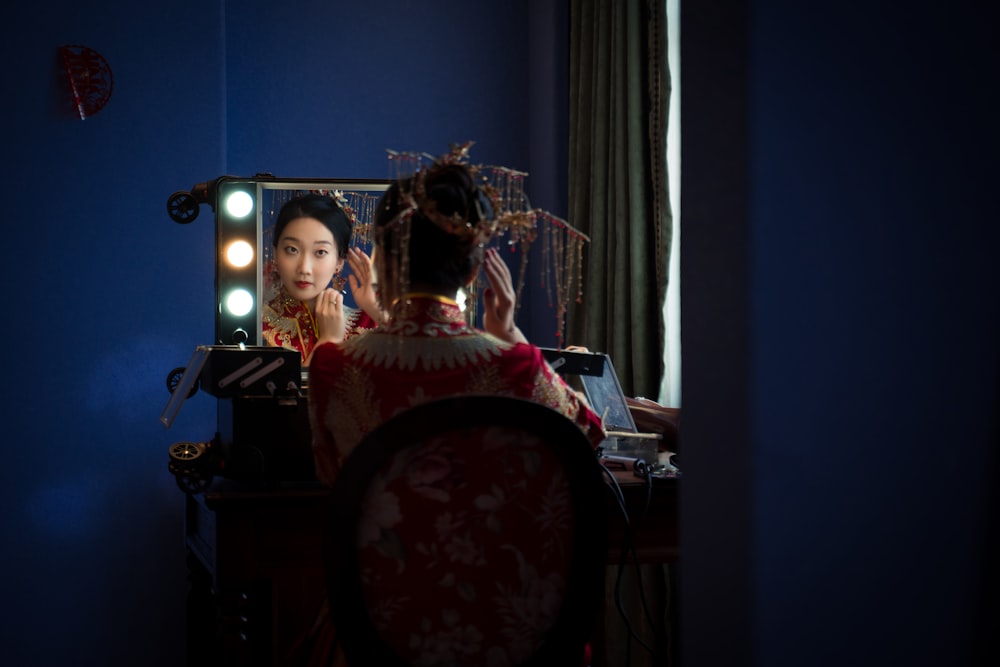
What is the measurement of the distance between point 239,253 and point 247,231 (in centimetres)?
5

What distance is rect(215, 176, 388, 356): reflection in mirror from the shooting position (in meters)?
1.85

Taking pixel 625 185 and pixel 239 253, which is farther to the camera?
pixel 625 185

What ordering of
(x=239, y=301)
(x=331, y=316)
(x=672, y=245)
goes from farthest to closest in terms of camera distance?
(x=672, y=245) → (x=239, y=301) → (x=331, y=316)

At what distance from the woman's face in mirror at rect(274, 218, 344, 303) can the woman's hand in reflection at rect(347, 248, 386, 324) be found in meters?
0.04

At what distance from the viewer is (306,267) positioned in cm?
190

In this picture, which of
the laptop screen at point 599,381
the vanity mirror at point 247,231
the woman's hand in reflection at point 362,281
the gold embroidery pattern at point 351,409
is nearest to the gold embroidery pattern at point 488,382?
the gold embroidery pattern at point 351,409

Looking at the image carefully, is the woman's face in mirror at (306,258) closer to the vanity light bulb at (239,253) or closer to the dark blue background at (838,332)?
the vanity light bulb at (239,253)

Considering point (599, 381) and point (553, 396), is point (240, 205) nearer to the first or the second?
point (599, 381)

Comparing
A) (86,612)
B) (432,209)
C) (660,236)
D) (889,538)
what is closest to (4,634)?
(86,612)

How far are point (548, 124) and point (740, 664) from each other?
2037 mm

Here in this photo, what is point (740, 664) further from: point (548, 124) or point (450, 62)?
point (450, 62)

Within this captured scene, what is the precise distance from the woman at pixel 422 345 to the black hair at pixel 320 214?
74cm

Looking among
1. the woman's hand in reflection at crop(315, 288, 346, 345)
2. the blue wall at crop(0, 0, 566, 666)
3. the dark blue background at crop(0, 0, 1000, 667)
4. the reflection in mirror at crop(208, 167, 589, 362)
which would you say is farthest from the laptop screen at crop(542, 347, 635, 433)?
the blue wall at crop(0, 0, 566, 666)

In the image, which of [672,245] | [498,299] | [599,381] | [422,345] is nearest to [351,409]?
[422,345]
